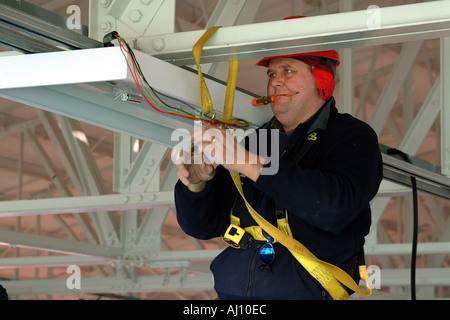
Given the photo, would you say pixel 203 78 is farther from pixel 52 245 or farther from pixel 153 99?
pixel 52 245

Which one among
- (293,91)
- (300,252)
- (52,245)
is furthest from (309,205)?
(52,245)

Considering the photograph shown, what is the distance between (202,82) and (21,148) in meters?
9.22

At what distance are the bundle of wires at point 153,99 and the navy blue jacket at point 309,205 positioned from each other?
297mm

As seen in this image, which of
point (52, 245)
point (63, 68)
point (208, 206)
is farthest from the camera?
point (52, 245)

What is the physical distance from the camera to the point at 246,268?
283cm

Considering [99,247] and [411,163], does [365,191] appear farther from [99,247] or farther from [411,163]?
[99,247]

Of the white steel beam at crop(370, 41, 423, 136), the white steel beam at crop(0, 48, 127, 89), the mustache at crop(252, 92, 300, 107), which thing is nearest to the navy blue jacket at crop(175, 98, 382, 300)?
the mustache at crop(252, 92, 300, 107)

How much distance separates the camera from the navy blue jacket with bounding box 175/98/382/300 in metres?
2.57

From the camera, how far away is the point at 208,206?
3.08 meters

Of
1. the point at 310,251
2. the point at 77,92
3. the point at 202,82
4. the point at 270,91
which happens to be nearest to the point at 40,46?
the point at 77,92

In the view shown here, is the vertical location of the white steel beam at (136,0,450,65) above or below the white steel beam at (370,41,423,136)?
below

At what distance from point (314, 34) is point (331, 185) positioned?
54cm

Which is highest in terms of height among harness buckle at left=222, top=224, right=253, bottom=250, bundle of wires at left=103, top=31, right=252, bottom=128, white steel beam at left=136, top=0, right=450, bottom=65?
white steel beam at left=136, top=0, right=450, bottom=65

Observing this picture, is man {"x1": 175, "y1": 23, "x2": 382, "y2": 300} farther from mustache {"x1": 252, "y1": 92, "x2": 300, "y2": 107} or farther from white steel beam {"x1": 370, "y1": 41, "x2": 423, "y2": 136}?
white steel beam {"x1": 370, "y1": 41, "x2": 423, "y2": 136}
